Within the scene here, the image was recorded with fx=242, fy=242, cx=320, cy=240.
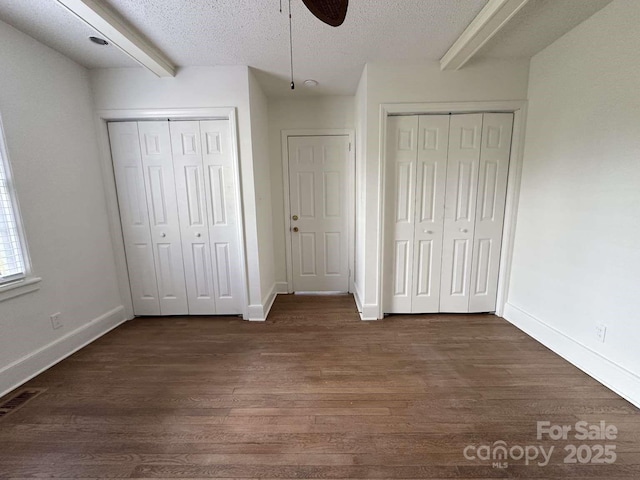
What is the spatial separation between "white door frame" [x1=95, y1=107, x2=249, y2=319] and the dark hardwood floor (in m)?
0.64

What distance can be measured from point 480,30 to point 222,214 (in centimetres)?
266

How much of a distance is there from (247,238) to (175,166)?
1045 mm

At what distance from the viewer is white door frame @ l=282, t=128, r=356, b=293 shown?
3135mm

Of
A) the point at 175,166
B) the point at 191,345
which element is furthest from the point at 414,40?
the point at 191,345

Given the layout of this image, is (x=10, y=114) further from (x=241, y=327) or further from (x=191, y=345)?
(x=241, y=327)

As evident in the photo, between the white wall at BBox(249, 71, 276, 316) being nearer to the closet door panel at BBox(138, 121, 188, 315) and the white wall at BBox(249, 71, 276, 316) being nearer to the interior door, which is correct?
the interior door

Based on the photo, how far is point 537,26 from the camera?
1.82m

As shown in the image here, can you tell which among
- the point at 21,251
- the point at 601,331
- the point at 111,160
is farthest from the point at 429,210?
the point at 21,251

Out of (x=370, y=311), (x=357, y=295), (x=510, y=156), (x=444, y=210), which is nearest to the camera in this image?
(x=510, y=156)

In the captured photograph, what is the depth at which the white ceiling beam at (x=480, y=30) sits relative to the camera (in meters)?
1.53

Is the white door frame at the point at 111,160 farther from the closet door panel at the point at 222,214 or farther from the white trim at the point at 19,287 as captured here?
the white trim at the point at 19,287

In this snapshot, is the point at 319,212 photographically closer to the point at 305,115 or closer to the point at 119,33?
the point at 305,115

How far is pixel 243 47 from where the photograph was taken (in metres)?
2.04

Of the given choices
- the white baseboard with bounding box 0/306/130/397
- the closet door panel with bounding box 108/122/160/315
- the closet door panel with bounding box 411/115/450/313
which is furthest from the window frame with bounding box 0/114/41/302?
the closet door panel with bounding box 411/115/450/313
